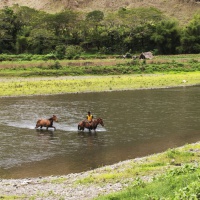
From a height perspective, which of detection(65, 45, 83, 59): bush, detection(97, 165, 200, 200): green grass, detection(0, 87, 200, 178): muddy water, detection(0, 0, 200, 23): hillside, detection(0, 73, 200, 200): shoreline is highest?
detection(0, 0, 200, 23): hillside

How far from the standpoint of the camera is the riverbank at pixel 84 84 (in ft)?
170

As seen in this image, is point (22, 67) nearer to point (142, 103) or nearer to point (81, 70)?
point (81, 70)

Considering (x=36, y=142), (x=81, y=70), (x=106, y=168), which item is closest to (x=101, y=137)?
(x=36, y=142)

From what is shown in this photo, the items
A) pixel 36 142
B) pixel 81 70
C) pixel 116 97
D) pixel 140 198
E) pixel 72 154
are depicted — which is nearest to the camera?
pixel 140 198

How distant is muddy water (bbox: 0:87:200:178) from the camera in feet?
63.5

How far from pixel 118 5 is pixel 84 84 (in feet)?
355

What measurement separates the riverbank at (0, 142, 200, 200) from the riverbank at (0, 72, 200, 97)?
33.2 metres

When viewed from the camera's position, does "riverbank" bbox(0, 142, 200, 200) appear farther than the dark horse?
No

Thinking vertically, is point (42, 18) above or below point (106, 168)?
above

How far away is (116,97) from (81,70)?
88.8ft

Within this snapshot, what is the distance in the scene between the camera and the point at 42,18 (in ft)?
360

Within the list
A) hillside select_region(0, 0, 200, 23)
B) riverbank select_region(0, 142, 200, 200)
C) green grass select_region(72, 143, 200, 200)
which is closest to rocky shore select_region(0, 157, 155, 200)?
riverbank select_region(0, 142, 200, 200)

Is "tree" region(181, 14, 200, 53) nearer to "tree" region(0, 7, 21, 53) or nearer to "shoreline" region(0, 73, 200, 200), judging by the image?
"tree" region(0, 7, 21, 53)

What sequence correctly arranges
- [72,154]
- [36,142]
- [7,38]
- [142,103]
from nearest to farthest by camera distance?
[72,154]
[36,142]
[142,103]
[7,38]
